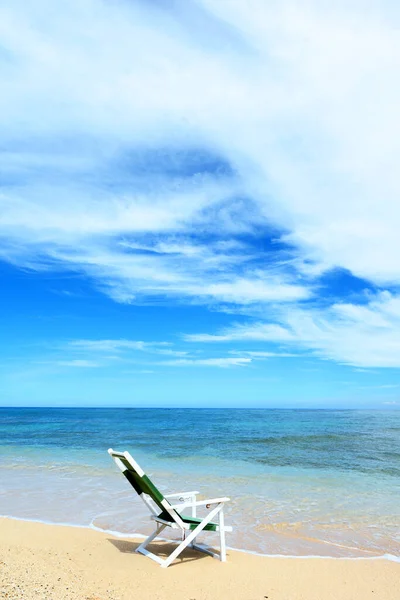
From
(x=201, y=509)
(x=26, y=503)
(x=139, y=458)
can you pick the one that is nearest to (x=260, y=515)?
(x=201, y=509)

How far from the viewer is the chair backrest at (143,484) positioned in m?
5.62

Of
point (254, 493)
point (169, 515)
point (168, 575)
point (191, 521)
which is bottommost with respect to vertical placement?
point (254, 493)

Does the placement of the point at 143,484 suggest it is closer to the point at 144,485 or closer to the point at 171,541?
the point at 144,485

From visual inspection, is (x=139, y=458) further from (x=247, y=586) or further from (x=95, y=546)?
(x=247, y=586)

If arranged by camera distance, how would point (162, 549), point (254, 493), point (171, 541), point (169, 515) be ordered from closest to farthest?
point (169, 515), point (162, 549), point (171, 541), point (254, 493)

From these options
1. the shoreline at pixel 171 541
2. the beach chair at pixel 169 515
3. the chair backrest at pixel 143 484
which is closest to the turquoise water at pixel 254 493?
the shoreline at pixel 171 541

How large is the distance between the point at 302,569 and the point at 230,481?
641 cm

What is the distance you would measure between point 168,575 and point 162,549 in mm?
1141

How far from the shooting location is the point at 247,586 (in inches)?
204

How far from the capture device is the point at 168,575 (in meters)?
5.46

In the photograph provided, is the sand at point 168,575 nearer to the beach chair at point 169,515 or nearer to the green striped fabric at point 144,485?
the beach chair at point 169,515

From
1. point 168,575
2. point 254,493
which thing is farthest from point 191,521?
point 254,493

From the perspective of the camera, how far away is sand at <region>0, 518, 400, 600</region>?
15.9 ft

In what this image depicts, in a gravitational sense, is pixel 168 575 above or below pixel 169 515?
below
